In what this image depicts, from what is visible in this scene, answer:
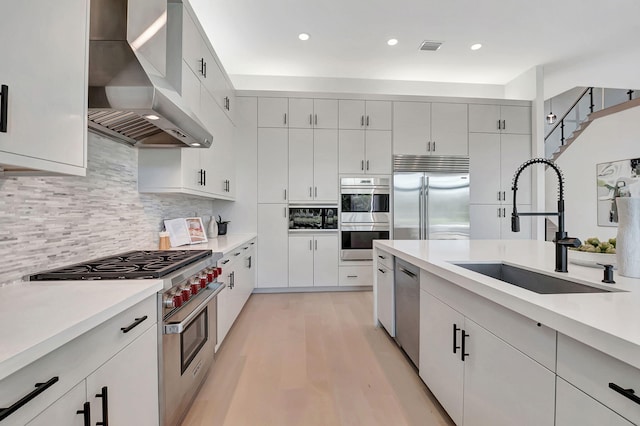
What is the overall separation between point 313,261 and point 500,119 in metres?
3.55

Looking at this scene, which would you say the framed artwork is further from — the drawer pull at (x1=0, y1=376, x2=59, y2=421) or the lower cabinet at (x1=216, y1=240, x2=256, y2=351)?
the drawer pull at (x1=0, y1=376, x2=59, y2=421)

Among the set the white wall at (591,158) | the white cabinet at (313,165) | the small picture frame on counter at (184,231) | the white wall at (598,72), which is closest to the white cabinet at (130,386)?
the small picture frame on counter at (184,231)

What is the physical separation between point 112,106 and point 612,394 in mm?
2057

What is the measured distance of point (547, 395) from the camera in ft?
2.94

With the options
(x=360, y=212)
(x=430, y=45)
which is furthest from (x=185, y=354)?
(x=430, y=45)

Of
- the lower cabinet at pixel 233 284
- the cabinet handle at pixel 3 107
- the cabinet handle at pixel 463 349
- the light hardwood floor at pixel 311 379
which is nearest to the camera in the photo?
the cabinet handle at pixel 3 107

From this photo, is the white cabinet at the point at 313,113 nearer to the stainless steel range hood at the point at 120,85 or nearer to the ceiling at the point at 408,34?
the ceiling at the point at 408,34

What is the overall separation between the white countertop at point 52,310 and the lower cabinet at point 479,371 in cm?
138

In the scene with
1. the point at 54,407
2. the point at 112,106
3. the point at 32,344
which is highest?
the point at 112,106

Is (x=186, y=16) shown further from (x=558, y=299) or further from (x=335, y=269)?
(x=335, y=269)

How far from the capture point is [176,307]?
4.91ft

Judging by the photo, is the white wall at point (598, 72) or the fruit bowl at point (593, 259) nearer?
the fruit bowl at point (593, 259)

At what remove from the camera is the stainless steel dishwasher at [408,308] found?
2000 mm

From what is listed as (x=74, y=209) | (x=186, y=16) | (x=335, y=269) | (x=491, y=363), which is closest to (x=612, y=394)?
(x=491, y=363)
